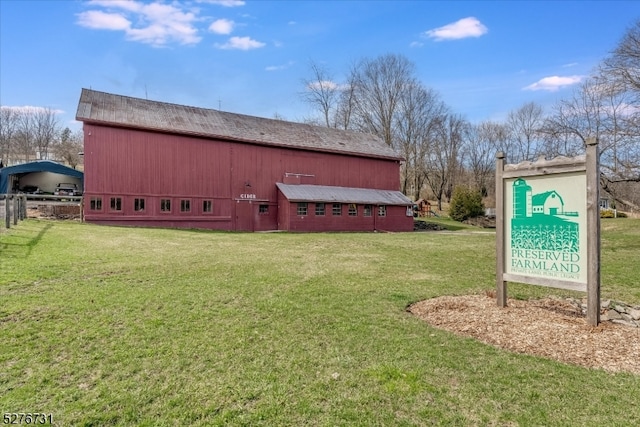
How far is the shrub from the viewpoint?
39938 millimetres

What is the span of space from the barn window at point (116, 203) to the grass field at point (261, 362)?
16.6 metres

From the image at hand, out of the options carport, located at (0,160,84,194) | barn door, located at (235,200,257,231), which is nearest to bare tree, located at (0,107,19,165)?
carport, located at (0,160,84,194)

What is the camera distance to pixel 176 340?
4031 millimetres

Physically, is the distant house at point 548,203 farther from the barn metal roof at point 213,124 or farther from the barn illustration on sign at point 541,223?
the barn metal roof at point 213,124

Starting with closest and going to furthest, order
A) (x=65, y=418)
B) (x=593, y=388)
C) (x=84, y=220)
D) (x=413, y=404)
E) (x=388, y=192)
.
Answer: (x=65, y=418)
(x=413, y=404)
(x=593, y=388)
(x=84, y=220)
(x=388, y=192)

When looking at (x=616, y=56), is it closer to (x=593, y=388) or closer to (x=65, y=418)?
(x=593, y=388)

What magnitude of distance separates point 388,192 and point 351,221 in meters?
5.62

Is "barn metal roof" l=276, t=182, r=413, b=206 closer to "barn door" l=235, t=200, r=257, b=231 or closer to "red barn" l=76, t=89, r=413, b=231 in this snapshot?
"red barn" l=76, t=89, r=413, b=231

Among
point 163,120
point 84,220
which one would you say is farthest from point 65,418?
point 163,120

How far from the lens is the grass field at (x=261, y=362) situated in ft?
9.02

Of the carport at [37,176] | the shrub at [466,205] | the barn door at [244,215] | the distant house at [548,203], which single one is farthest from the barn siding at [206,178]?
the distant house at [548,203]

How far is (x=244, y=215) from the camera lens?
26.2 metres

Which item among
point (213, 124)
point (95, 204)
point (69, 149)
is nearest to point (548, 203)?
point (95, 204)

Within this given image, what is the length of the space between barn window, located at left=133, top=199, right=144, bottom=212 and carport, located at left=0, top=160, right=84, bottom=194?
10.5 m
